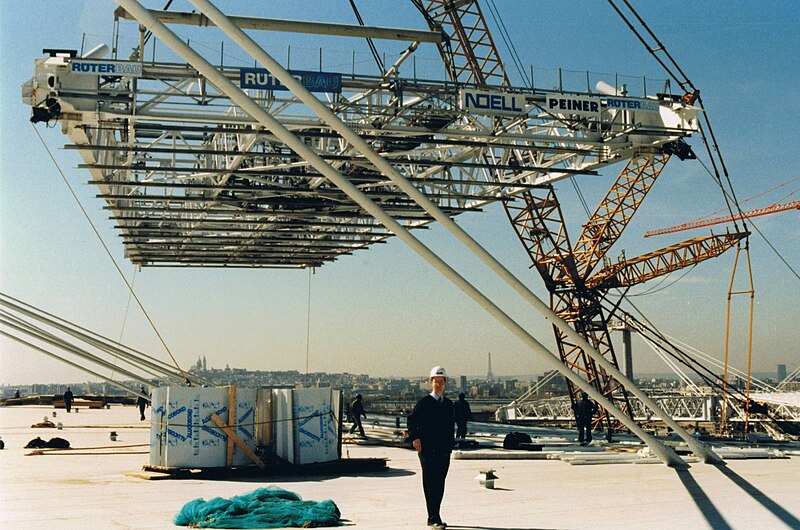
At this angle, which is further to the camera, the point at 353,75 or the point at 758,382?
the point at 758,382

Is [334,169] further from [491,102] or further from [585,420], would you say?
[585,420]

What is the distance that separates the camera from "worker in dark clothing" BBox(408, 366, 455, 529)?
8.70m

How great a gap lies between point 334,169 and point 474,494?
4.72 meters

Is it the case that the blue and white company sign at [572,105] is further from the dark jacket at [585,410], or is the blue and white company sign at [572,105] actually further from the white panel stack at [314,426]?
the white panel stack at [314,426]

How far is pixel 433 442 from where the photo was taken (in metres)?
8.76

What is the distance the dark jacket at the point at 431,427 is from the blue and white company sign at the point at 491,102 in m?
13.0

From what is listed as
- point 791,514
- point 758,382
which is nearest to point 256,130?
point 791,514

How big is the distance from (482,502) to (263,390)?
5.39 m

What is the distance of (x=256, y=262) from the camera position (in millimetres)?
39875

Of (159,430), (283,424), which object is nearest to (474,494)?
(283,424)

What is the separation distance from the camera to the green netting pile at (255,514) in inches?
349

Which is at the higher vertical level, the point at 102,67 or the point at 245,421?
the point at 102,67

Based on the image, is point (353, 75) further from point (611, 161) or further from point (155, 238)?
point (155, 238)

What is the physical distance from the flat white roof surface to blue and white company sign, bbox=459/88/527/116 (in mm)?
8510
